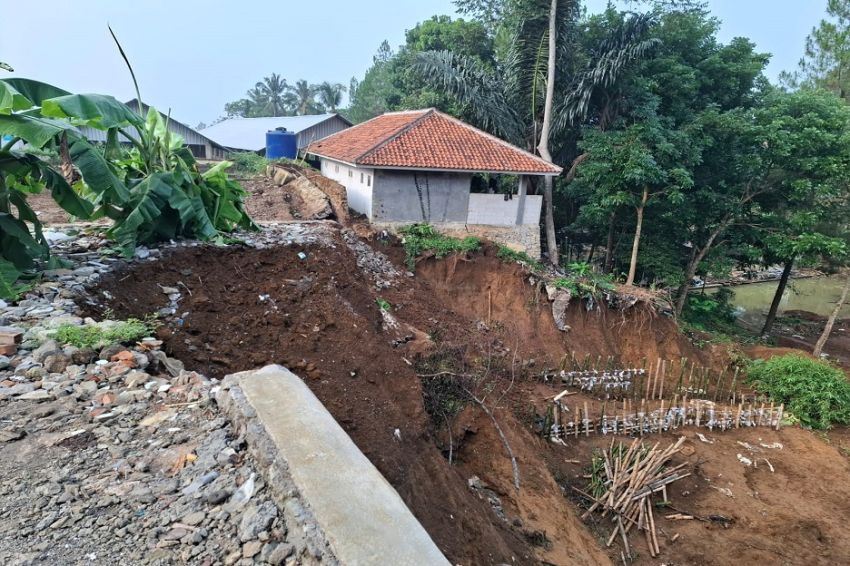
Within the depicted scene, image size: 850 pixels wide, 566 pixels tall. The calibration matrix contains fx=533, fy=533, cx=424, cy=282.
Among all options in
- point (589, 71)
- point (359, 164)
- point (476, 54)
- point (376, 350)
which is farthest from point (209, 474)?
point (476, 54)

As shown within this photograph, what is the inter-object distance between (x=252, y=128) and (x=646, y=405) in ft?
105

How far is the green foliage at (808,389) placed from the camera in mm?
12352

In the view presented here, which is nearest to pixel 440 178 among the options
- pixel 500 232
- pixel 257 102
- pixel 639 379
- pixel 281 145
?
pixel 500 232

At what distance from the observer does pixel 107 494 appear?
3201mm

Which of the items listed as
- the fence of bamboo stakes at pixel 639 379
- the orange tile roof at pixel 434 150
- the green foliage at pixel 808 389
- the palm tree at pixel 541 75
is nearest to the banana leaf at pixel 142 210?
the orange tile roof at pixel 434 150

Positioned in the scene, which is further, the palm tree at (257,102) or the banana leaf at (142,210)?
the palm tree at (257,102)

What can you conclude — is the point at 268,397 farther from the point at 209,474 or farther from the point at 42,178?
the point at 42,178

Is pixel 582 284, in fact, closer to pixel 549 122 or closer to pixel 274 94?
pixel 549 122

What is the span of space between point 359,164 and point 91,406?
10696 mm

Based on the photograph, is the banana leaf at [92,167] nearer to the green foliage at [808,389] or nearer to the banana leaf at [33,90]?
the banana leaf at [33,90]

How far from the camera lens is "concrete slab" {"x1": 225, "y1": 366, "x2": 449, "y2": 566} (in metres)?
2.73

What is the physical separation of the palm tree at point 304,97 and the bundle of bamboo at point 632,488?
53822 millimetres

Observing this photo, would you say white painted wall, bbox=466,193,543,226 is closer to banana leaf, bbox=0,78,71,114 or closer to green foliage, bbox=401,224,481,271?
green foliage, bbox=401,224,481,271

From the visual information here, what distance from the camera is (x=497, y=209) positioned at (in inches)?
628
